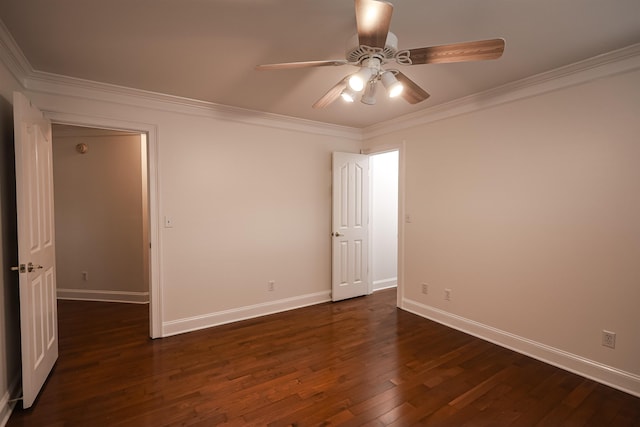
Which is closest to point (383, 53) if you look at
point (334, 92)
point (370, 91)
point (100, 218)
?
point (370, 91)

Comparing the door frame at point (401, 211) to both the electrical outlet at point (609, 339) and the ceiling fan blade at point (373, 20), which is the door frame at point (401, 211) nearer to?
the electrical outlet at point (609, 339)

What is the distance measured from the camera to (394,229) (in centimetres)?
515

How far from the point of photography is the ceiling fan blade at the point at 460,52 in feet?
4.77

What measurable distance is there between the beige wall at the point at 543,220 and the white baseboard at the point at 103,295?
150 inches

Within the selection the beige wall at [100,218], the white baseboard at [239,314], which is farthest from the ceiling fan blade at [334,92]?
the beige wall at [100,218]

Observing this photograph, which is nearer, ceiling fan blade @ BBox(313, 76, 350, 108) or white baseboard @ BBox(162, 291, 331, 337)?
ceiling fan blade @ BBox(313, 76, 350, 108)

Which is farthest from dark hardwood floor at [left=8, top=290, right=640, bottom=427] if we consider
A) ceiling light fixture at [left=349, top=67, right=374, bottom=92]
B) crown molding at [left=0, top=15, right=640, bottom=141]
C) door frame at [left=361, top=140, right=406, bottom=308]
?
crown molding at [left=0, top=15, right=640, bottom=141]

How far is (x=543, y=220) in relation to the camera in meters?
2.66

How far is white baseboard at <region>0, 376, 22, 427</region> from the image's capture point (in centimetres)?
187

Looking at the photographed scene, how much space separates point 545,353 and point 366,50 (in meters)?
2.86

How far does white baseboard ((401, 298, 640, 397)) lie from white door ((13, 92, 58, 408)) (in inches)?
140

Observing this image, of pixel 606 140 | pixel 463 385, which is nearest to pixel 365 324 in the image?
pixel 463 385

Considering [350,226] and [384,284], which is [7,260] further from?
[384,284]

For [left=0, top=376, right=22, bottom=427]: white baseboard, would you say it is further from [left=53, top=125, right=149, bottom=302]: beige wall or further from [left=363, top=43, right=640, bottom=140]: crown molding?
[left=363, top=43, right=640, bottom=140]: crown molding
